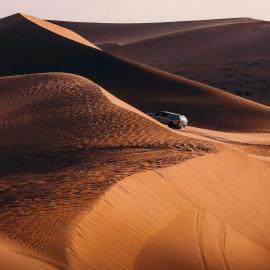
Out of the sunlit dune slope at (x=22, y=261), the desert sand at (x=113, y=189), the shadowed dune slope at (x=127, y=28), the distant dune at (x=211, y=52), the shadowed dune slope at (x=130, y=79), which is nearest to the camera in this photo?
the sunlit dune slope at (x=22, y=261)

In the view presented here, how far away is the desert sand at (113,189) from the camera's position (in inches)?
574

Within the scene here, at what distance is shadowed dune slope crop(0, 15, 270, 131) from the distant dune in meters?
14.7

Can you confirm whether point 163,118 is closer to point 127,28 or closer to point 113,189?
point 113,189

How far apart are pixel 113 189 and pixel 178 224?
160 centimetres

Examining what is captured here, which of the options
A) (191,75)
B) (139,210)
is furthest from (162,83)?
(139,210)

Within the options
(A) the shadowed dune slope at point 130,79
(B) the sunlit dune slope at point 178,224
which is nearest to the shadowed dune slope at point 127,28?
(A) the shadowed dune slope at point 130,79

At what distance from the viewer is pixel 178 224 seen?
17.0 meters

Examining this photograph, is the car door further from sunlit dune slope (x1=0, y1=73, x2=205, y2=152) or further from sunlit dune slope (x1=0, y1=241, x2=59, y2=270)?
sunlit dune slope (x1=0, y1=241, x2=59, y2=270)

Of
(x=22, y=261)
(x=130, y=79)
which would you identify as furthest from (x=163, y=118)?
Answer: (x=22, y=261)

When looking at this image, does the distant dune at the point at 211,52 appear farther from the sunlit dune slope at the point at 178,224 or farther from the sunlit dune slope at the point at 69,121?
the sunlit dune slope at the point at 178,224

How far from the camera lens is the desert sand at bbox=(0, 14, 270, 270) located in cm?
1458

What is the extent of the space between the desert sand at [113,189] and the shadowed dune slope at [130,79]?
9055 mm

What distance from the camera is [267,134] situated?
146 ft

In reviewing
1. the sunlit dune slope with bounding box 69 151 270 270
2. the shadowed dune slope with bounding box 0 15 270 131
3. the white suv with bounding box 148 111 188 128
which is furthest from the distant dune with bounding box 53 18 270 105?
the sunlit dune slope with bounding box 69 151 270 270
